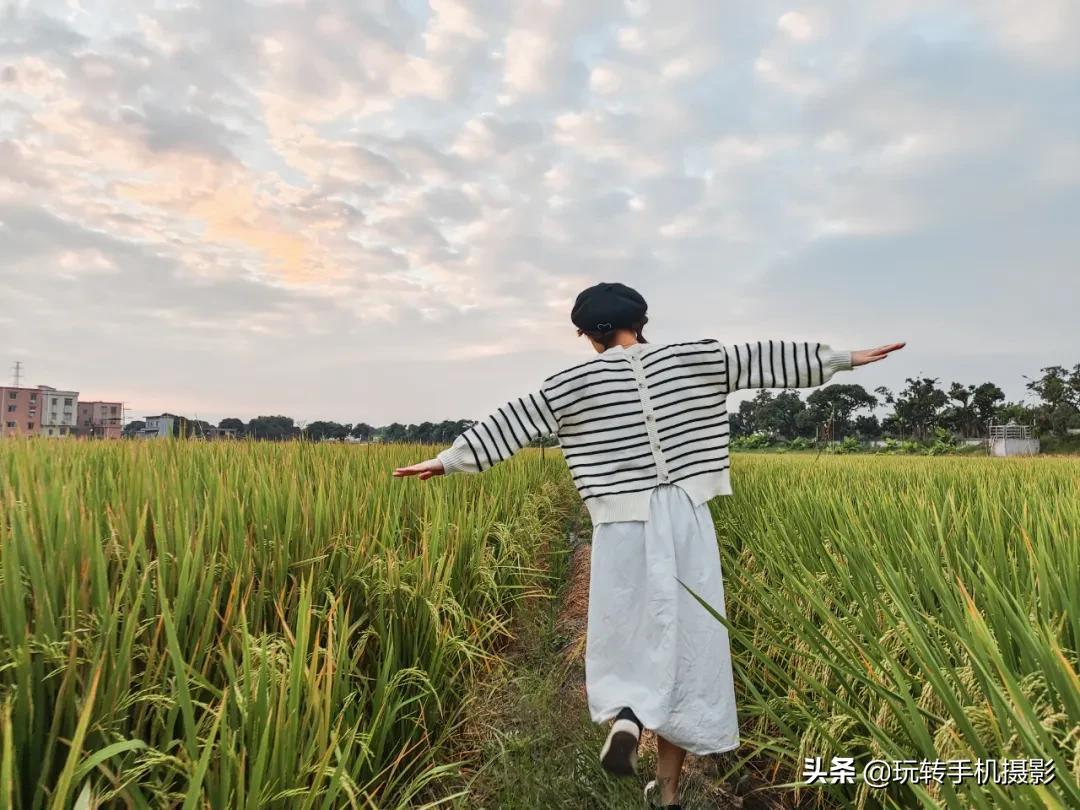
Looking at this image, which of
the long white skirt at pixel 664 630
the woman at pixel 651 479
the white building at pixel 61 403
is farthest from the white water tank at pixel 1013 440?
the white building at pixel 61 403

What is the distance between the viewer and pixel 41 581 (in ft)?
4.28

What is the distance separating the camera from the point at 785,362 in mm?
1952

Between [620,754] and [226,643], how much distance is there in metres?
1.08

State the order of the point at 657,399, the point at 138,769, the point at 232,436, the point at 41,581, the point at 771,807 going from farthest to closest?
the point at 232,436 → the point at 657,399 → the point at 771,807 → the point at 41,581 → the point at 138,769

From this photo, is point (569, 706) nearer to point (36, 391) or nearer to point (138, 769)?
point (138, 769)

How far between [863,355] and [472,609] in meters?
1.93

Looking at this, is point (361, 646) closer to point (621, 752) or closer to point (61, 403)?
point (621, 752)

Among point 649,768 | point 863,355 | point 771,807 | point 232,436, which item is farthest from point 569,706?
point 232,436

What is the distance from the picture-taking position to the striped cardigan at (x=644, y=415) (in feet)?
6.17

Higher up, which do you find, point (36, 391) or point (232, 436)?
point (36, 391)

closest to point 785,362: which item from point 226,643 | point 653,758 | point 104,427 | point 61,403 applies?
point 653,758

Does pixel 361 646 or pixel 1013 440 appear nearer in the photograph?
pixel 361 646

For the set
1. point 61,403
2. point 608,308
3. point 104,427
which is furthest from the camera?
point 61,403

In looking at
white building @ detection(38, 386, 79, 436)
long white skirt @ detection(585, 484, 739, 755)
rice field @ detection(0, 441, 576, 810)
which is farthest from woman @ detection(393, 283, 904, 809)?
white building @ detection(38, 386, 79, 436)
